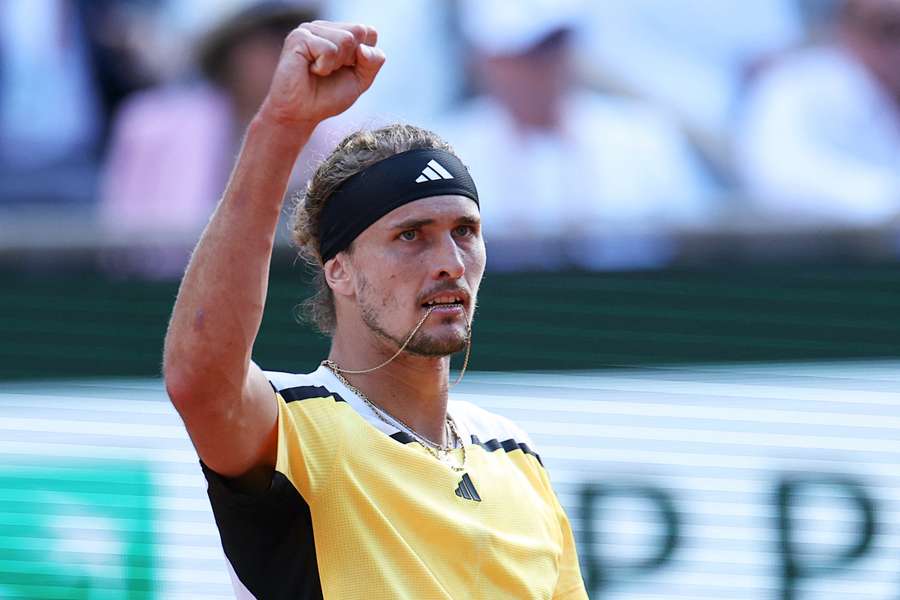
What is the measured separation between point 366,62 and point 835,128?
4.12 m

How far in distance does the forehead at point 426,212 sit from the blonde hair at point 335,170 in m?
0.11

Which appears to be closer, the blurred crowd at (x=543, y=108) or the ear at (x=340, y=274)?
the ear at (x=340, y=274)

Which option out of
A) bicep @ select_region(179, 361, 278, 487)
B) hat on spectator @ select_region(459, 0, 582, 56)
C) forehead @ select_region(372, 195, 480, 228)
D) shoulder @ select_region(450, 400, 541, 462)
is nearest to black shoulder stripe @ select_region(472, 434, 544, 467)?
shoulder @ select_region(450, 400, 541, 462)

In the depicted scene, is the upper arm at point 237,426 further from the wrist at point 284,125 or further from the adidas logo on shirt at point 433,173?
the adidas logo on shirt at point 433,173

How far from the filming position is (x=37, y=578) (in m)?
6.10

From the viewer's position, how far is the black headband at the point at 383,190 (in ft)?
9.37

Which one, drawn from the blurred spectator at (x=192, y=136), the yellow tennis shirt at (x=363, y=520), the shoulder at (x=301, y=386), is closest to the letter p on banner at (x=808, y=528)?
the blurred spectator at (x=192, y=136)

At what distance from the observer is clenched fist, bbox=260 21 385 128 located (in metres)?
2.32

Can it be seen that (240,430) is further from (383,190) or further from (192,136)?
(192,136)

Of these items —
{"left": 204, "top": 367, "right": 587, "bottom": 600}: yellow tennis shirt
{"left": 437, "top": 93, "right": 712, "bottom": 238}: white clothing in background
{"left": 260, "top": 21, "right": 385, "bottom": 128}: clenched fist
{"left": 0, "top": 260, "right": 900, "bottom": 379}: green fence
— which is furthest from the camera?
{"left": 0, "top": 260, "right": 900, "bottom": 379}: green fence

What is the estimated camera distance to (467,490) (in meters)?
2.79

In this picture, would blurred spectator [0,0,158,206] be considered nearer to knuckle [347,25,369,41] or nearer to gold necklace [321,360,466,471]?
gold necklace [321,360,466,471]

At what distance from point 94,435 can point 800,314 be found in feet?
10.2

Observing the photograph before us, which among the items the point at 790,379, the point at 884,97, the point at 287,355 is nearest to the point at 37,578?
the point at 287,355
